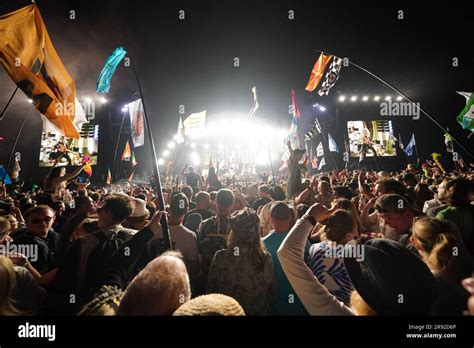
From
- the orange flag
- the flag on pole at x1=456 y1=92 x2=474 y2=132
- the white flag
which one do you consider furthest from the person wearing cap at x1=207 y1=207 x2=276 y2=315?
the white flag

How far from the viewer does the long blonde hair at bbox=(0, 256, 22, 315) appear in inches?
83.7

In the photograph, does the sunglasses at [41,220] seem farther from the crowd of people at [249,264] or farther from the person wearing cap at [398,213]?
the person wearing cap at [398,213]

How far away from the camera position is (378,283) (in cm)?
186

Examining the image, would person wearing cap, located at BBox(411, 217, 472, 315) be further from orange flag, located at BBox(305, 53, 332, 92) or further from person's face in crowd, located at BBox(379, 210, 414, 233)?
orange flag, located at BBox(305, 53, 332, 92)

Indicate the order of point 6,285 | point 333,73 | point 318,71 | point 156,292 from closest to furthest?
point 156,292 < point 6,285 < point 333,73 < point 318,71

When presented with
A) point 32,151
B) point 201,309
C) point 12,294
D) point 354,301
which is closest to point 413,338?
point 354,301

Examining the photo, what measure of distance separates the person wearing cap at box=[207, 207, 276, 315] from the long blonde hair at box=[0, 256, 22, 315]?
1943mm

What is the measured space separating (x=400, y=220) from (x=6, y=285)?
4.75 meters

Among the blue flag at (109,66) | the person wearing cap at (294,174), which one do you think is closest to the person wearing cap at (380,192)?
the person wearing cap at (294,174)

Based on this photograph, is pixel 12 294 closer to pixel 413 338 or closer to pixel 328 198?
pixel 413 338

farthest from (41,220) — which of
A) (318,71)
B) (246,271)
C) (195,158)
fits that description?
(195,158)

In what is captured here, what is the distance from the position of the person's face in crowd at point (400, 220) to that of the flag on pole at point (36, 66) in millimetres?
7980

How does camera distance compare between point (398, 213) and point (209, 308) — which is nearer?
point (209, 308)

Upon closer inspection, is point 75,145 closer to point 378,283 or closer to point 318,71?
point 318,71
